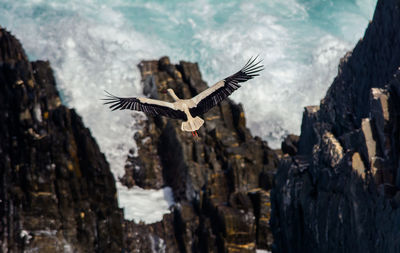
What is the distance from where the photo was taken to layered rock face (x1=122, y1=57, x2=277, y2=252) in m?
35.0

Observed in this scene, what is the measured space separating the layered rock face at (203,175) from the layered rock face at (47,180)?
7.93 feet

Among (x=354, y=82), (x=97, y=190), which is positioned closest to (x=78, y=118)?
(x=97, y=190)

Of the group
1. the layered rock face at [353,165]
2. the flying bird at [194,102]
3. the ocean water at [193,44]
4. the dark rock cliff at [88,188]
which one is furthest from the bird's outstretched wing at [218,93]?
the ocean water at [193,44]

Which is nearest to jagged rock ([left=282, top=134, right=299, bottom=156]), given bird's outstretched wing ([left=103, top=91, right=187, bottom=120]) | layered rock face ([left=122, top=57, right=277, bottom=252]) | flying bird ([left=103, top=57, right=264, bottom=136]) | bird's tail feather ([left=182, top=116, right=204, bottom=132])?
layered rock face ([left=122, top=57, right=277, bottom=252])

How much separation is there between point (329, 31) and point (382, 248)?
5242cm

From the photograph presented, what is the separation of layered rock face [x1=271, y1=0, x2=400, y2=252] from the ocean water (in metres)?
20.6

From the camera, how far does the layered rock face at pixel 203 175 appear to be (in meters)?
35.0

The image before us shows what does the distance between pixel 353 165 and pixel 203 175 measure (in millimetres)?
19539

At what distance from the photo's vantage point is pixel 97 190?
35000 mm

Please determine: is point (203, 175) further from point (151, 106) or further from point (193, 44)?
point (193, 44)

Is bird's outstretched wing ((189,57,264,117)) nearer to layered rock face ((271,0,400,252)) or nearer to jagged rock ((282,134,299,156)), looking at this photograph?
layered rock face ((271,0,400,252))

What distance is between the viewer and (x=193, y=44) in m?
64.4

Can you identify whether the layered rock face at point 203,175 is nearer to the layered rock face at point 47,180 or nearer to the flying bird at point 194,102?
the layered rock face at point 47,180

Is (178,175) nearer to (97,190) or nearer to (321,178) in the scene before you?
(97,190)
